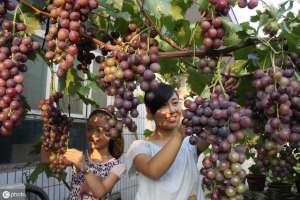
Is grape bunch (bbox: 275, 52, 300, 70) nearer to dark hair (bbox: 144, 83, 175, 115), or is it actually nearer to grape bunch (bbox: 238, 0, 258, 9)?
grape bunch (bbox: 238, 0, 258, 9)

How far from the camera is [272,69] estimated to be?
1.31 metres

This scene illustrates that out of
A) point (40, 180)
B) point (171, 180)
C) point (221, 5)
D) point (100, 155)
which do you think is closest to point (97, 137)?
point (100, 155)

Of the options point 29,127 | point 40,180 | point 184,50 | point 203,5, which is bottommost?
point 40,180

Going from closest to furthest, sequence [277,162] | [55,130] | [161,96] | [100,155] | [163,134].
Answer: [277,162] → [55,130] → [161,96] → [163,134] → [100,155]

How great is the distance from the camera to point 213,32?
1.27 meters

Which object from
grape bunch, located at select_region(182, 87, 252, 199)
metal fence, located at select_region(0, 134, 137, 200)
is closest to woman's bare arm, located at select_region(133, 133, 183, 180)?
grape bunch, located at select_region(182, 87, 252, 199)

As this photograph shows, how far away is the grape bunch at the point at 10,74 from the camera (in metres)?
1.35

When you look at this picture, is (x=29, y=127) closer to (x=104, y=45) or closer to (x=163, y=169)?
(x=163, y=169)

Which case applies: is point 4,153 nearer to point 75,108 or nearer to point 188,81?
point 75,108

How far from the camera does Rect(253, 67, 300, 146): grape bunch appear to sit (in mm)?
1260

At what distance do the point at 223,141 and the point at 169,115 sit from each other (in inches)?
39.2

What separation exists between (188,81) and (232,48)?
27 centimetres

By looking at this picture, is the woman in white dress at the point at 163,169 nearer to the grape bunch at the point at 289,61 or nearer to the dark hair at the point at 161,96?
the dark hair at the point at 161,96

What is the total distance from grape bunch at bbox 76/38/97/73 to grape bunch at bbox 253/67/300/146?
19.9 inches
